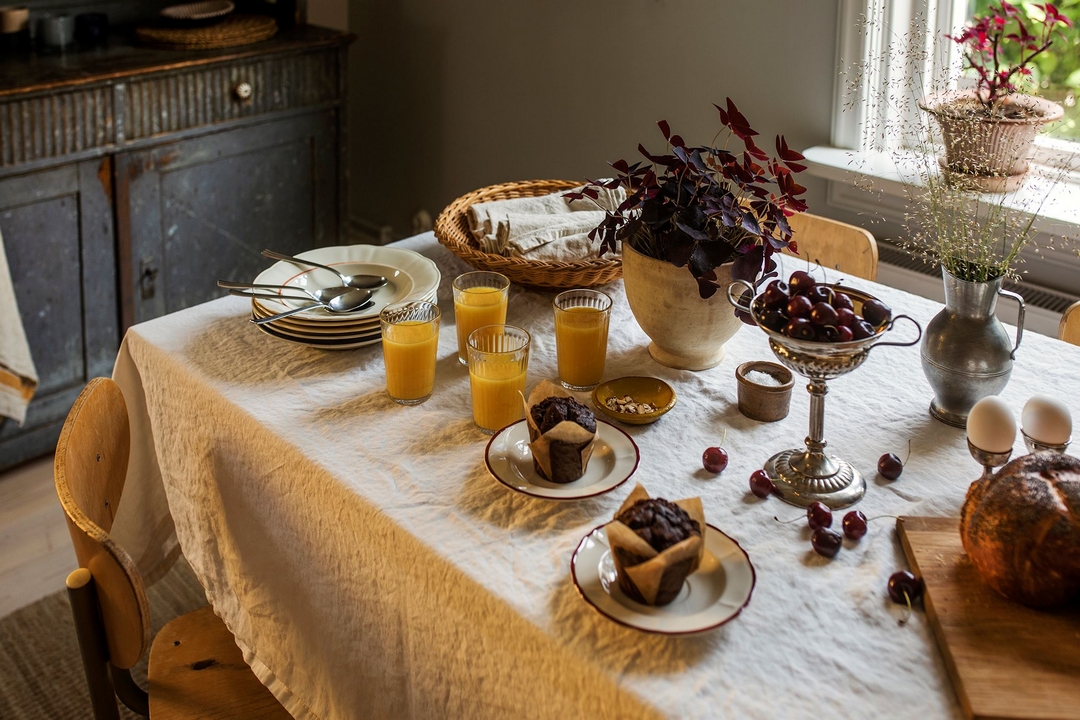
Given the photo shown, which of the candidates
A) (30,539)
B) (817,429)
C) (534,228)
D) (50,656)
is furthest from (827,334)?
(30,539)

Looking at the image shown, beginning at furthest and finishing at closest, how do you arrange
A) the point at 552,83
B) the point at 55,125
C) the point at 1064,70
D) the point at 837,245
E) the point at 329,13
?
the point at 329,13
the point at 552,83
the point at 55,125
the point at 1064,70
the point at 837,245

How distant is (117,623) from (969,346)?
1015 millimetres

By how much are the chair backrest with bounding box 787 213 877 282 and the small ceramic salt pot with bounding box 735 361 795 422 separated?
0.57 m

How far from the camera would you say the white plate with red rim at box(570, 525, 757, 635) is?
2.84 feet

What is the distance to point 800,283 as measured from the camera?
3.37ft

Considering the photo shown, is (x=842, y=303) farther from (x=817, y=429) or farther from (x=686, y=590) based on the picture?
(x=686, y=590)

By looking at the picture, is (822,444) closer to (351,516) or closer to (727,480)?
(727,480)

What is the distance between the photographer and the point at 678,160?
4.19 feet

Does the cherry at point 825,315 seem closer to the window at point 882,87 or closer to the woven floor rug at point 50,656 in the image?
the window at point 882,87

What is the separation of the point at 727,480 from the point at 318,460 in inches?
18.5

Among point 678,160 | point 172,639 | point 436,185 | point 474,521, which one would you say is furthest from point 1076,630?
point 436,185

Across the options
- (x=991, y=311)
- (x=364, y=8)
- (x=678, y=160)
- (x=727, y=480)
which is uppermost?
(x=364, y=8)

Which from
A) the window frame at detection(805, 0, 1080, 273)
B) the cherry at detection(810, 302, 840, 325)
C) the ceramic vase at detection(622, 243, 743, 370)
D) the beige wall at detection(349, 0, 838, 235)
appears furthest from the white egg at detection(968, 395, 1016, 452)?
the beige wall at detection(349, 0, 838, 235)

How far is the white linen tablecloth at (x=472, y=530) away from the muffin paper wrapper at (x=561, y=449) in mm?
39
